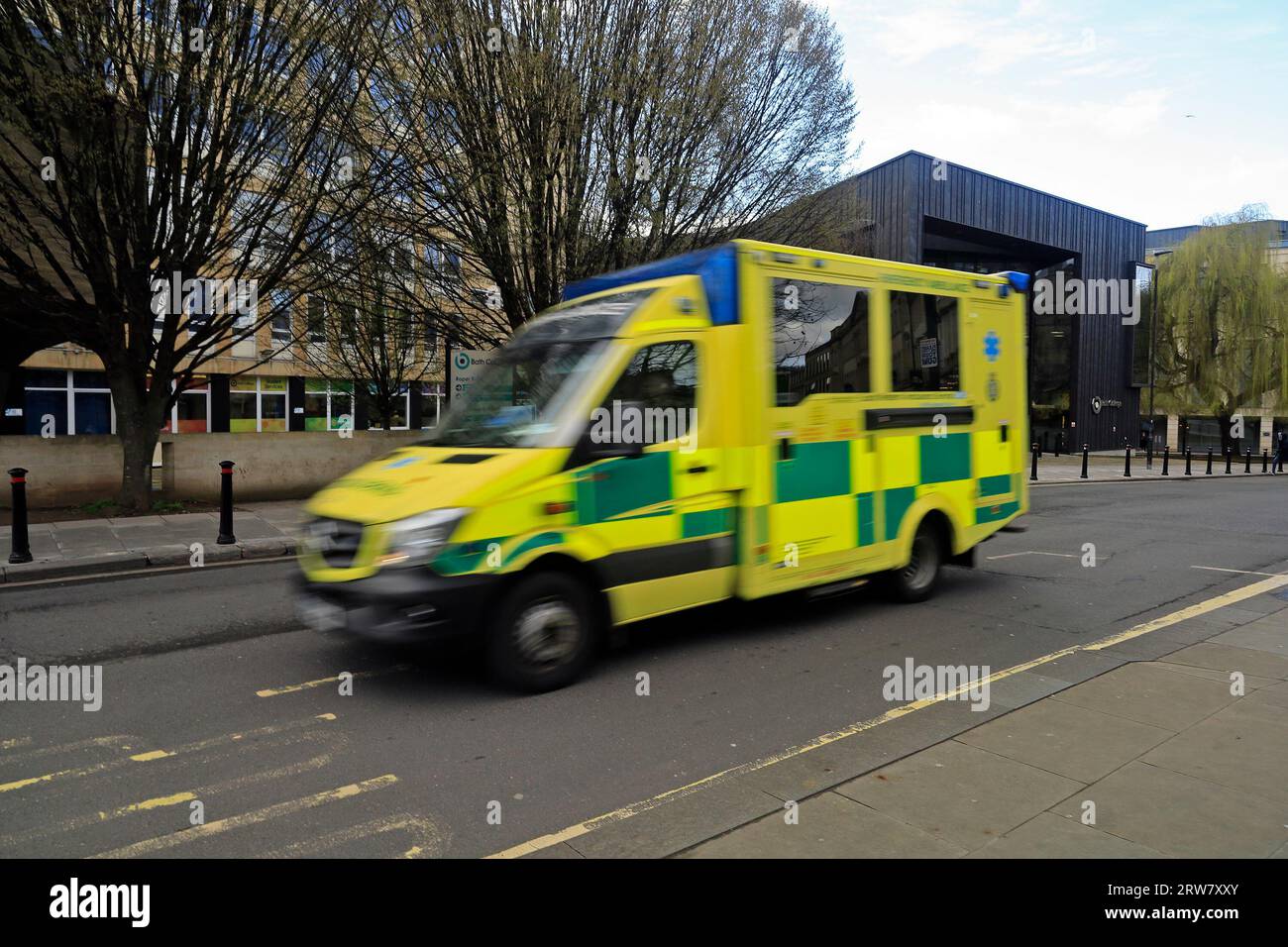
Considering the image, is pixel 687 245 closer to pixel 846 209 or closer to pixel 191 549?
pixel 846 209

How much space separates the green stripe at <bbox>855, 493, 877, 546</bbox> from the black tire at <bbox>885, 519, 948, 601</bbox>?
26.8 inches

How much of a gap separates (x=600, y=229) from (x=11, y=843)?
13.8 metres

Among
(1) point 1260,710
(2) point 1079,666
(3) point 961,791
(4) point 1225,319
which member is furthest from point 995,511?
(4) point 1225,319

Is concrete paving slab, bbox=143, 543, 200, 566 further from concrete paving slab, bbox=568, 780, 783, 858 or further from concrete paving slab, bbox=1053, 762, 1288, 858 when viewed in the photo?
concrete paving slab, bbox=1053, 762, 1288, 858

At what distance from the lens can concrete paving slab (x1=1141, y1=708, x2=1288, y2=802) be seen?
4117 millimetres

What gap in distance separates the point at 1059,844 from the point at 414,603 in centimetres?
343

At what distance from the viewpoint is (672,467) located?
594cm

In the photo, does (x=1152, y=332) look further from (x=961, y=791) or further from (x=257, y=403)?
(x=961, y=791)

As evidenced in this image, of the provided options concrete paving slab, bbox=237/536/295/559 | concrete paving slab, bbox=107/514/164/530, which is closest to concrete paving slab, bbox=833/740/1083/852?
concrete paving slab, bbox=237/536/295/559

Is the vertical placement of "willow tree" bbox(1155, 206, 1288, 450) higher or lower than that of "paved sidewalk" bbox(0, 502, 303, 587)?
higher

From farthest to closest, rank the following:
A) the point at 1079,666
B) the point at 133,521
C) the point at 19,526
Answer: the point at 133,521 < the point at 19,526 < the point at 1079,666

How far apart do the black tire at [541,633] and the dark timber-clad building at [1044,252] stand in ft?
104
